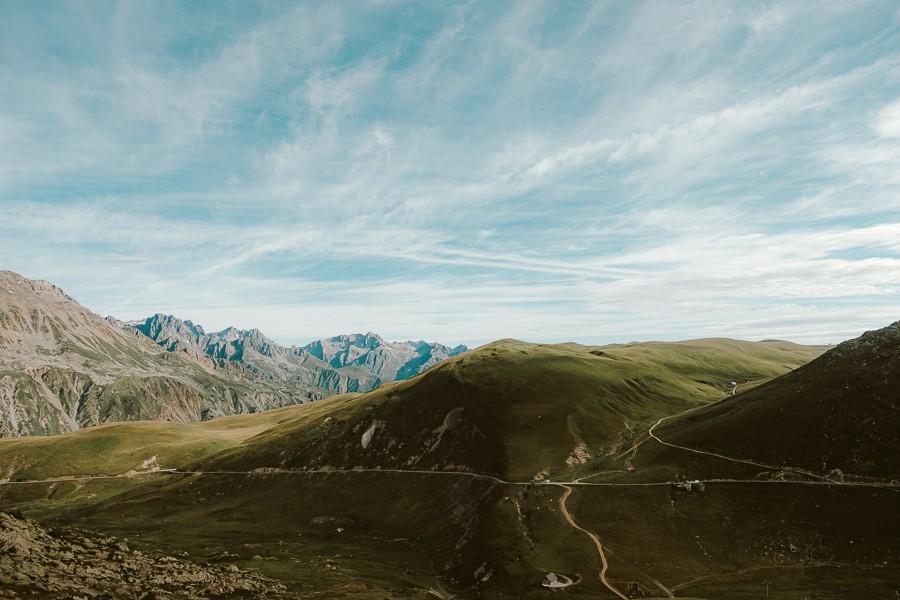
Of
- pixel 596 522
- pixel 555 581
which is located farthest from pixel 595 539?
pixel 555 581

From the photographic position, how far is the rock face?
60656mm

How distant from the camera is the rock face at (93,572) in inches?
2388

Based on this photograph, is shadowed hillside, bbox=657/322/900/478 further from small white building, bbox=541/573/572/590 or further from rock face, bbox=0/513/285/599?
rock face, bbox=0/513/285/599

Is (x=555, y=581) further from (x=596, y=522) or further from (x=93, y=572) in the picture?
(x=93, y=572)

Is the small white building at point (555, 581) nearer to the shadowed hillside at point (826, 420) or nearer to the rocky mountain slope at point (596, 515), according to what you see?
the rocky mountain slope at point (596, 515)

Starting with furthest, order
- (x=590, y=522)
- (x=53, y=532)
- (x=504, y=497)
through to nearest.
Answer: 1. (x=504, y=497)
2. (x=590, y=522)
3. (x=53, y=532)

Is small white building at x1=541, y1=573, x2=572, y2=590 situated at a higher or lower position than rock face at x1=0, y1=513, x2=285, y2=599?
lower

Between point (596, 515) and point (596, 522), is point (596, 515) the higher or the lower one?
the higher one

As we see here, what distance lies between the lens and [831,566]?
3258 inches

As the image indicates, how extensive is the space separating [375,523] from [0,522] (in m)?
106

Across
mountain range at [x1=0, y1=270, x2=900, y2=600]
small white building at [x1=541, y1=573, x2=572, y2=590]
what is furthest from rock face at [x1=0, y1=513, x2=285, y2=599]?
small white building at [x1=541, y1=573, x2=572, y2=590]

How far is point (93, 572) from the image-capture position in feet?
232

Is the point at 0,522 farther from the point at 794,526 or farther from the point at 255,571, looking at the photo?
the point at 794,526

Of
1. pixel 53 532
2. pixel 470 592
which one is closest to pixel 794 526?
pixel 470 592
